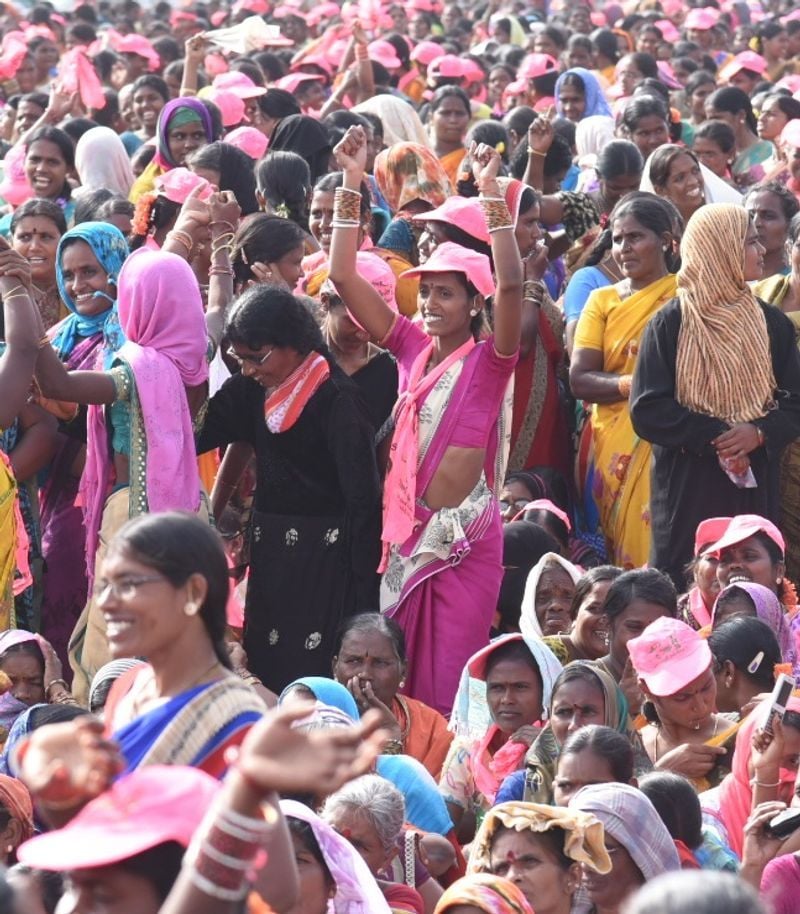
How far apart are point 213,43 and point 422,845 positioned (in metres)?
9.89

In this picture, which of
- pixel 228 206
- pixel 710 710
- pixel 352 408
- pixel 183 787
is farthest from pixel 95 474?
pixel 183 787

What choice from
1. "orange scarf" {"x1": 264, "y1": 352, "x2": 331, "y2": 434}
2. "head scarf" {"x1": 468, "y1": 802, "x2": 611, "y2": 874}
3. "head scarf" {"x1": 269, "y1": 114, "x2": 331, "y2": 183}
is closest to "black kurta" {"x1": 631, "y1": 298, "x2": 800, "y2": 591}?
"orange scarf" {"x1": 264, "y1": 352, "x2": 331, "y2": 434}

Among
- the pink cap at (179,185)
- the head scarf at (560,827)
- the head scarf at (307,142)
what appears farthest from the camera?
the head scarf at (307,142)

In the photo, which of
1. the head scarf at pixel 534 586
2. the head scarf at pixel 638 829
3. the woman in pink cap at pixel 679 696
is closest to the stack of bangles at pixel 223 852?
the head scarf at pixel 638 829

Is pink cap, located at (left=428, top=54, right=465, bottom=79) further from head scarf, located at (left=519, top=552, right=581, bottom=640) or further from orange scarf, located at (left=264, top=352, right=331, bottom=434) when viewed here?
orange scarf, located at (left=264, top=352, right=331, bottom=434)

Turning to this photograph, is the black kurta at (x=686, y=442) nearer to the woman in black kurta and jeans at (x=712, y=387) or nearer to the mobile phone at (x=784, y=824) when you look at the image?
the woman in black kurta and jeans at (x=712, y=387)

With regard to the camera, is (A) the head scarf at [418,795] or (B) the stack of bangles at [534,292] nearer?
(A) the head scarf at [418,795]

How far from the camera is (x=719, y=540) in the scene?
6480 millimetres

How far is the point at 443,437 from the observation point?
5941 millimetres

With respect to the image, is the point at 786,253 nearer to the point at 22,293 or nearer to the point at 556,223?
the point at 556,223

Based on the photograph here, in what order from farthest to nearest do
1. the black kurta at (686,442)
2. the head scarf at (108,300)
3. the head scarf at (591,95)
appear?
the head scarf at (591,95)
the black kurta at (686,442)
the head scarf at (108,300)

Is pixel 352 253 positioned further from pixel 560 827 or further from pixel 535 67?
pixel 535 67

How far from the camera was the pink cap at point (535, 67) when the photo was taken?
13.7 metres

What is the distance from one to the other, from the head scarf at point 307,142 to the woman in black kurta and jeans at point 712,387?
10.0 feet
